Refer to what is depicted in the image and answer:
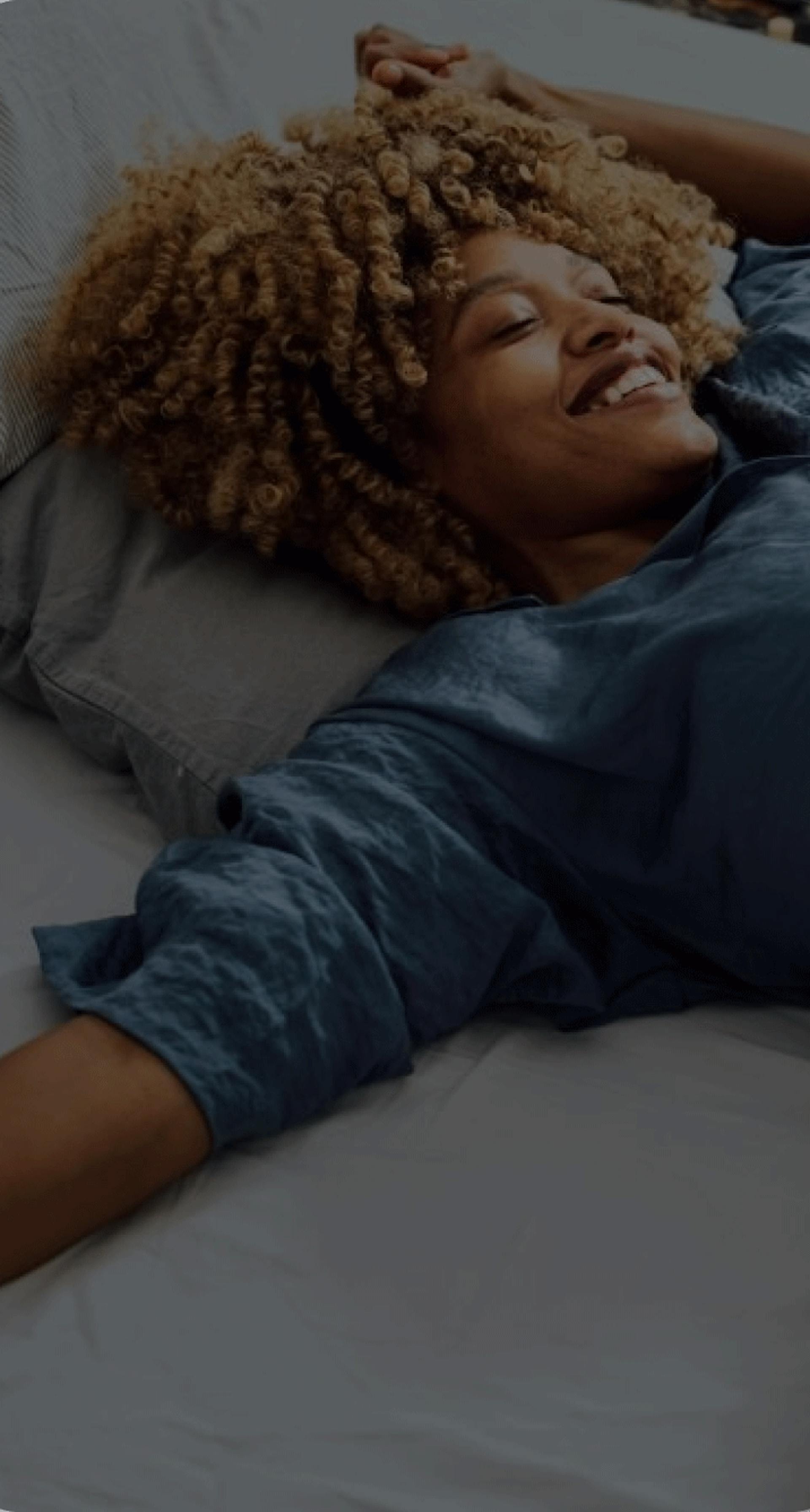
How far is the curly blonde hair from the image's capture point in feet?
4.39

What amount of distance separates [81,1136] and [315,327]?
605 mm

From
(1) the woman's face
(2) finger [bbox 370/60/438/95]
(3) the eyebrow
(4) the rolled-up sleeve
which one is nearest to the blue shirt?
(4) the rolled-up sleeve

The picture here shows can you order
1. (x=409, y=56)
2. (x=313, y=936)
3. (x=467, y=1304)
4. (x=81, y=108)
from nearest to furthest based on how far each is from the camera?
(x=467, y=1304), (x=313, y=936), (x=81, y=108), (x=409, y=56)

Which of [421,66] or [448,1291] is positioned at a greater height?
[421,66]

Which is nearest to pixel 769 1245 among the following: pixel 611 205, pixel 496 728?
pixel 496 728

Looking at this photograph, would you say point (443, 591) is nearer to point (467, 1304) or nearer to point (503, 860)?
point (503, 860)

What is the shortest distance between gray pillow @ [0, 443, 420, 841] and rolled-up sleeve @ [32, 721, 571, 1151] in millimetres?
110

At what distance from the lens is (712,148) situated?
1.70 metres

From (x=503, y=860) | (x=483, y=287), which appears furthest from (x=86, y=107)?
(x=503, y=860)

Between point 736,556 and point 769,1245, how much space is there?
0.41 m

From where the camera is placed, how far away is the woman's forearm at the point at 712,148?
5.57 ft

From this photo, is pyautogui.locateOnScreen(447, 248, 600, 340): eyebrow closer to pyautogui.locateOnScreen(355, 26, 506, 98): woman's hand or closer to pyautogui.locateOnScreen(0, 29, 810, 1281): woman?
pyautogui.locateOnScreen(0, 29, 810, 1281): woman

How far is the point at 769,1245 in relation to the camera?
3.20 ft

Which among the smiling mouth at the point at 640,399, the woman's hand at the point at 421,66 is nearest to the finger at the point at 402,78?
the woman's hand at the point at 421,66
